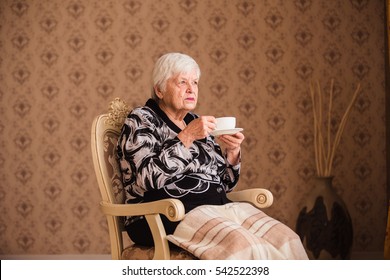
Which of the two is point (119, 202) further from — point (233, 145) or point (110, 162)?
point (233, 145)

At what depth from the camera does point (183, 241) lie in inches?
65.2

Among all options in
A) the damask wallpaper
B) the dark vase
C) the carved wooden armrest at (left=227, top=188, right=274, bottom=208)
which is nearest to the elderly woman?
the carved wooden armrest at (left=227, top=188, right=274, bottom=208)

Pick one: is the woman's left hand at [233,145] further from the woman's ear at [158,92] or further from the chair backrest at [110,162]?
the chair backrest at [110,162]

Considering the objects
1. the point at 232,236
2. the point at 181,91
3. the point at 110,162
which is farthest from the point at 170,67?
the point at 232,236

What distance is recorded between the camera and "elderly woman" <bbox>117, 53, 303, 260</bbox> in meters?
1.72

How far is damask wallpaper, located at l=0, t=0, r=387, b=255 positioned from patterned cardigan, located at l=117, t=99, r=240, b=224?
174cm

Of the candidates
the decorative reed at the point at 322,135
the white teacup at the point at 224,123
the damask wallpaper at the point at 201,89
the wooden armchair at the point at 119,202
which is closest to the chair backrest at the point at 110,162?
the wooden armchair at the point at 119,202

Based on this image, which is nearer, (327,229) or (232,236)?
(232,236)

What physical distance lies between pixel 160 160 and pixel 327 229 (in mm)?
1860

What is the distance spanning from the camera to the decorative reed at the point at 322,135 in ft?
11.0

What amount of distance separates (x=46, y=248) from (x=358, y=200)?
95.6 inches

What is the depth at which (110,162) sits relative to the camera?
1.97 m
